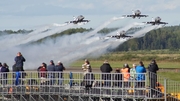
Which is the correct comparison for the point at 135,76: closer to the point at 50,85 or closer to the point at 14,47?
the point at 50,85

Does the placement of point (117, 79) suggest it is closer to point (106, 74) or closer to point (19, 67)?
point (106, 74)

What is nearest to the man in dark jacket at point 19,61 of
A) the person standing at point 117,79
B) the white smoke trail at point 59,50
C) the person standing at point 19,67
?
the person standing at point 19,67

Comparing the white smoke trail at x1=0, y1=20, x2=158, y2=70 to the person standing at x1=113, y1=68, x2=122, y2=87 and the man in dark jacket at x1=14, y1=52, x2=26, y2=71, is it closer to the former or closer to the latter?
the man in dark jacket at x1=14, y1=52, x2=26, y2=71

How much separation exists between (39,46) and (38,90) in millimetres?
50080

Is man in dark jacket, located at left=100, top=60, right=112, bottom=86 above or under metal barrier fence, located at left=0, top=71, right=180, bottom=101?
above

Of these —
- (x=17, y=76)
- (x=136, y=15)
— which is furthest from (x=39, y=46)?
(x=17, y=76)

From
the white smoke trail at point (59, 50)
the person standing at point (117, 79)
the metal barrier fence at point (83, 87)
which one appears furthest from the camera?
the white smoke trail at point (59, 50)

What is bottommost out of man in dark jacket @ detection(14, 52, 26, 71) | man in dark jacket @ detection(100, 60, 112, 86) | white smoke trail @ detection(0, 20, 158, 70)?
man in dark jacket @ detection(100, 60, 112, 86)

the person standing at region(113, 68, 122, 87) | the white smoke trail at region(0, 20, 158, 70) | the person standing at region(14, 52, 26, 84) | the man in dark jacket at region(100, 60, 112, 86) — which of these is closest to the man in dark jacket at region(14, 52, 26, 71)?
the person standing at region(14, 52, 26, 84)

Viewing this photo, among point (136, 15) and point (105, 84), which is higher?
point (136, 15)

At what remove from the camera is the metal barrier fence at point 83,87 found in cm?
3359

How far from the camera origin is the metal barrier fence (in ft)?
110

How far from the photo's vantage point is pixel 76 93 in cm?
3603

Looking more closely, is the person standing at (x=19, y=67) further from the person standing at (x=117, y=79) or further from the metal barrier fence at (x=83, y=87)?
the person standing at (x=117, y=79)
